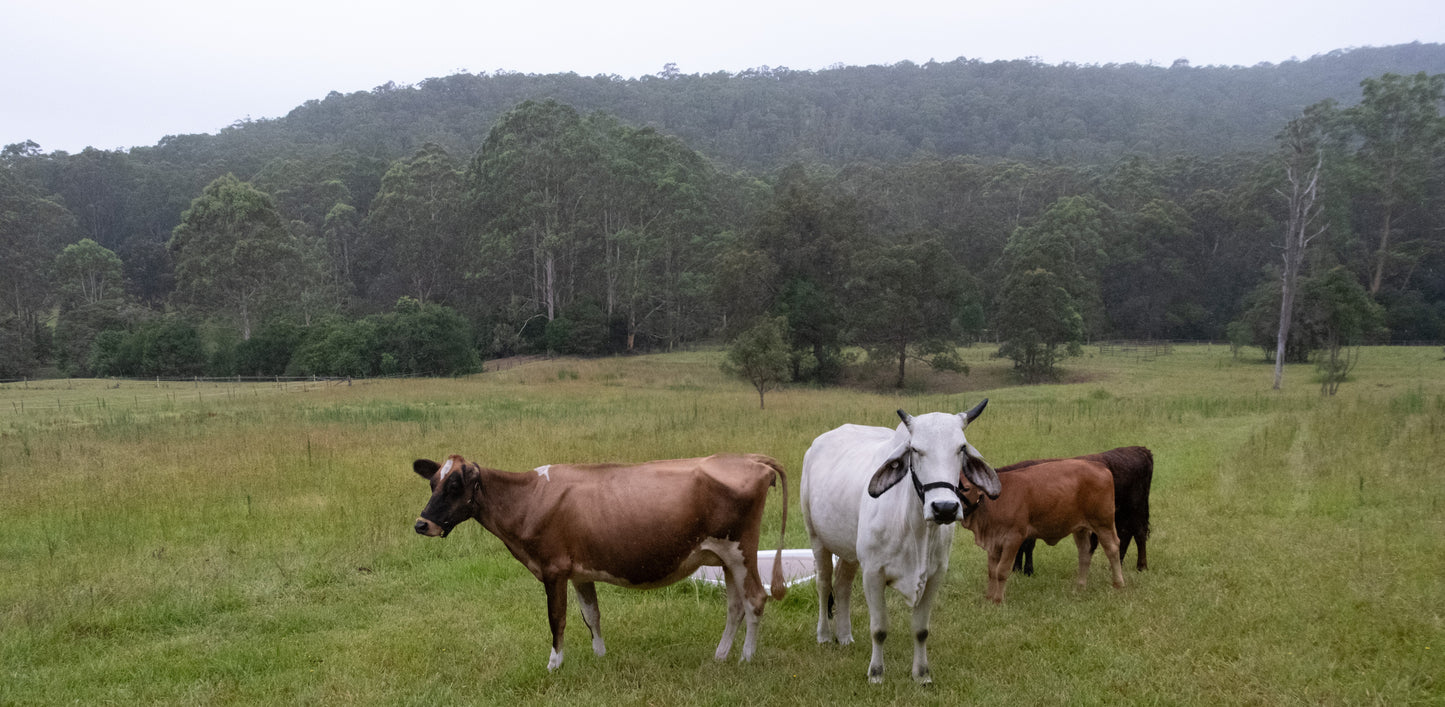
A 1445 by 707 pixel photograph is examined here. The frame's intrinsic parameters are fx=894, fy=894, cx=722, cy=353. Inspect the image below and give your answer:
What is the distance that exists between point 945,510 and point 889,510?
2.59 ft

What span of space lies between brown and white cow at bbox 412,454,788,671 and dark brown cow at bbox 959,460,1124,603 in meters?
2.36

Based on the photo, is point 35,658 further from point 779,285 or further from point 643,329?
point 643,329

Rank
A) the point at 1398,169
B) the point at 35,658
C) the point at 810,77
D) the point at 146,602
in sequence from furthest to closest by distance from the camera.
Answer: the point at 810,77 → the point at 1398,169 → the point at 146,602 → the point at 35,658

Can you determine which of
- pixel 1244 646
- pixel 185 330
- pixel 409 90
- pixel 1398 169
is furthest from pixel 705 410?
pixel 409 90

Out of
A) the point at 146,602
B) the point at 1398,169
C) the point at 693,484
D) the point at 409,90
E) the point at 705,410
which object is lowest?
the point at 705,410

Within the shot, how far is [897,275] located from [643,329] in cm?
2015

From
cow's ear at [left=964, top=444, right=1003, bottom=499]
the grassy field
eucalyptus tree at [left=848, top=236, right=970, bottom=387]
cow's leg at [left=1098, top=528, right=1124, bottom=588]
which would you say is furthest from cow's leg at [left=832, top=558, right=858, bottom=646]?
eucalyptus tree at [left=848, top=236, right=970, bottom=387]

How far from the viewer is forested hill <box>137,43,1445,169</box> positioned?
99812mm

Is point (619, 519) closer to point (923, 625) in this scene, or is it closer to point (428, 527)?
point (428, 527)

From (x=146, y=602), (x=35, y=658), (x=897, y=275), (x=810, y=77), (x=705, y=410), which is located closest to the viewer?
(x=35, y=658)

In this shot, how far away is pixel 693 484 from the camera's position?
5922 millimetres

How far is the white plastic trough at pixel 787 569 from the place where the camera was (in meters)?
8.21

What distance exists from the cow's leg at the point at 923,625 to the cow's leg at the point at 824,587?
974 mm

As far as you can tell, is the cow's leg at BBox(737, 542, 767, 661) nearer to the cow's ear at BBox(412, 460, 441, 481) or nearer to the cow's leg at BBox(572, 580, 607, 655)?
the cow's leg at BBox(572, 580, 607, 655)
